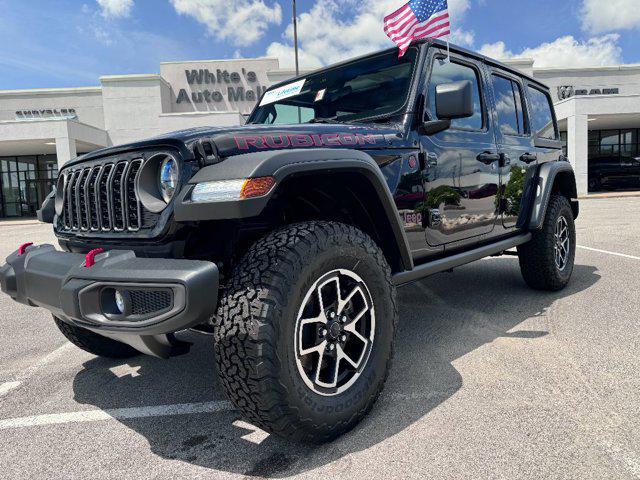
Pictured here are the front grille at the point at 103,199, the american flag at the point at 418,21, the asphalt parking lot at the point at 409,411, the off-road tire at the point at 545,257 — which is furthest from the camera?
the off-road tire at the point at 545,257

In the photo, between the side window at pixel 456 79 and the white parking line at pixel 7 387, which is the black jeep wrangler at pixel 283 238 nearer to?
the side window at pixel 456 79

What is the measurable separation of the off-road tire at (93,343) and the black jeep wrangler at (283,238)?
13mm

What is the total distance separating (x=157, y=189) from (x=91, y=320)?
Answer: 1.98 feet

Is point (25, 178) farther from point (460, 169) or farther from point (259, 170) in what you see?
point (259, 170)

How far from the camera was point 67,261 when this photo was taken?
206 cm

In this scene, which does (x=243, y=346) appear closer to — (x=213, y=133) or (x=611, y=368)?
(x=213, y=133)

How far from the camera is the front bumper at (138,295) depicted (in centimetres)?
169

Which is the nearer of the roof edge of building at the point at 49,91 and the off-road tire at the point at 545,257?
the off-road tire at the point at 545,257

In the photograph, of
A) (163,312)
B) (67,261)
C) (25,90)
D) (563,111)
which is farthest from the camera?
(25,90)

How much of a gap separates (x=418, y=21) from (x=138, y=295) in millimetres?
2676

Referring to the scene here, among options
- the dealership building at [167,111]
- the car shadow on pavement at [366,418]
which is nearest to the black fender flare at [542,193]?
the car shadow on pavement at [366,418]

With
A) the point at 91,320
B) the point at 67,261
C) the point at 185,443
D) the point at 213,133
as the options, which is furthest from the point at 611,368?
the point at 67,261

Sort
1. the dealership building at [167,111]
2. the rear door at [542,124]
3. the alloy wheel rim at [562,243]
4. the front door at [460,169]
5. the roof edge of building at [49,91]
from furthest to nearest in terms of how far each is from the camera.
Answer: the roof edge of building at [49,91], the dealership building at [167,111], the alloy wheel rim at [562,243], the rear door at [542,124], the front door at [460,169]

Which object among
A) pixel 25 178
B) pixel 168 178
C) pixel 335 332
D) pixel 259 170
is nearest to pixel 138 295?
pixel 168 178
